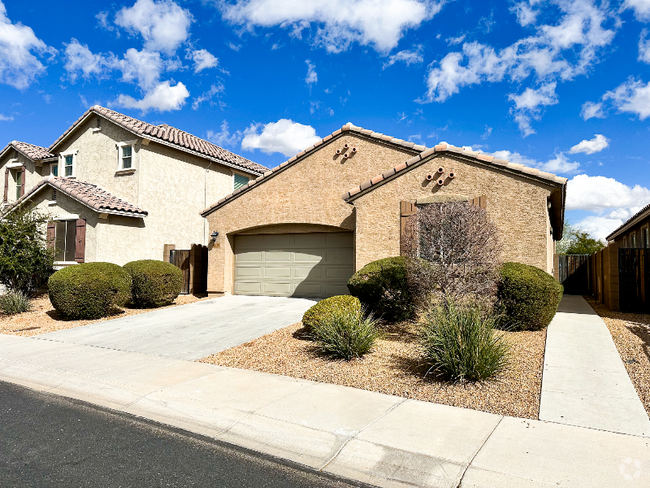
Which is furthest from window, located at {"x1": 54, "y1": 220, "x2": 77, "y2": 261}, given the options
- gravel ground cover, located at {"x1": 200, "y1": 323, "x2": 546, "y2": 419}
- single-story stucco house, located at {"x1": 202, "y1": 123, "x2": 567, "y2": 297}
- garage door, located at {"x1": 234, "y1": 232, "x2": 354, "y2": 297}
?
gravel ground cover, located at {"x1": 200, "y1": 323, "x2": 546, "y2": 419}

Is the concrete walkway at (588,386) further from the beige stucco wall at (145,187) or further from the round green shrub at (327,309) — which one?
the beige stucco wall at (145,187)

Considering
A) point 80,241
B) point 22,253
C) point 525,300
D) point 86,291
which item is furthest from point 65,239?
point 525,300

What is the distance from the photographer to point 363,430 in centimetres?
448

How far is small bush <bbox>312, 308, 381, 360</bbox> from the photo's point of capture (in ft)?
22.9

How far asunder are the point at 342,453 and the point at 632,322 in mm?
8576

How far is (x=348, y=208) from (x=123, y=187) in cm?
1052

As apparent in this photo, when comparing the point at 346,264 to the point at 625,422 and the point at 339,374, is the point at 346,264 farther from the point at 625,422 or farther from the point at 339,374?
the point at 625,422

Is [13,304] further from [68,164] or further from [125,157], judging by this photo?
[68,164]

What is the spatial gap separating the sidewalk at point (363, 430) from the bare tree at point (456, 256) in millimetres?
3180

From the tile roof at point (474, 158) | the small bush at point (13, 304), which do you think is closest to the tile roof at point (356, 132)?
the tile roof at point (474, 158)

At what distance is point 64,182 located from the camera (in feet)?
60.1

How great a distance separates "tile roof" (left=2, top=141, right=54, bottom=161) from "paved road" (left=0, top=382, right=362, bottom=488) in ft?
68.7

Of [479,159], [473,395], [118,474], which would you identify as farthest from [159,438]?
[479,159]

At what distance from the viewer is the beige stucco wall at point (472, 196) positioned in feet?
33.8
